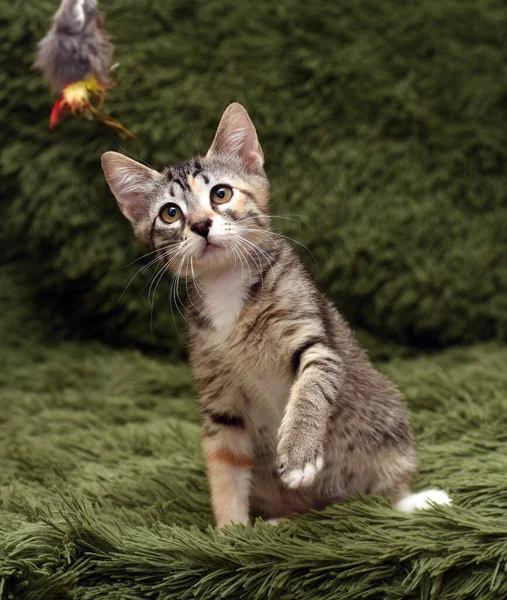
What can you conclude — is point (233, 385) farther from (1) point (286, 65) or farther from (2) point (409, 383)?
(1) point (286, 65)

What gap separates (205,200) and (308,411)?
1.13 feet

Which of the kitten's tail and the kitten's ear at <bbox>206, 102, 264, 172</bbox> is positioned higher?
the kitten's ear at <bbox>206, 102, 264, 172</bbox>

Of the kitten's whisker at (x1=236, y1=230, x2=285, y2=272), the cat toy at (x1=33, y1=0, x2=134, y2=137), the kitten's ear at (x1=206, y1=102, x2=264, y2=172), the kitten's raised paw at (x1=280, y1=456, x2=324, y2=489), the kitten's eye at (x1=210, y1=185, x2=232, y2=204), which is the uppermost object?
the cat toy at (x1=33, y1=0, x2=134, y2=137)

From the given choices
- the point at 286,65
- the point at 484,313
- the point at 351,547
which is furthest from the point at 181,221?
the point at 484,313

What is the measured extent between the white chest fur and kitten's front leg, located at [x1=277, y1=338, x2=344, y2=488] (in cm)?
11

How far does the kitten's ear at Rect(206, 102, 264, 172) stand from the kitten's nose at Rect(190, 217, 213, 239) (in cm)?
18

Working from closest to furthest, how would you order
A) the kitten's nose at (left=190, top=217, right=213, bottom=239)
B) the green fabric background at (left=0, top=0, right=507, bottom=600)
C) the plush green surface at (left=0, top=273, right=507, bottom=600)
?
the plush green surface at (left=0, top=273, right=507, bottom=600)
the kitten's nose at (left=190, top=217, right=213, bottom=239)
the green fabric background at (left=0, top=0, right=507, bottom=600)

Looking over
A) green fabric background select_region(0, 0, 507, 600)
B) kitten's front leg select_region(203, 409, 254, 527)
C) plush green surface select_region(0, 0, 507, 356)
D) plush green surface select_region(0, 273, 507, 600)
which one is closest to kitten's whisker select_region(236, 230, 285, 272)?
kitten's front leg select_region(203, 409, 254, 527)

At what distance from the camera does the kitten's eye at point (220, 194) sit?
1262mm

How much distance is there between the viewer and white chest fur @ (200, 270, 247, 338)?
1268mm

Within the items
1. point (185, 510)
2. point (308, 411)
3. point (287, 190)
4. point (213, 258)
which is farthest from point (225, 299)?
point (287, 190)

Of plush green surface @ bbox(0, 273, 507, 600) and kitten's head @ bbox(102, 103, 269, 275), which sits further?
kitten's head @ bbox(102, 103, 269, 275)

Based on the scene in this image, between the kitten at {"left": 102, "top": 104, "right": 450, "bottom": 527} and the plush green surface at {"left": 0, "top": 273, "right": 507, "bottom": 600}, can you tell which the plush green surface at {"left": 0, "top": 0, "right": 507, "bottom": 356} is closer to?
the plush green surface at {"left": 0, "top": 273, "right": 507, "bottom": 600}

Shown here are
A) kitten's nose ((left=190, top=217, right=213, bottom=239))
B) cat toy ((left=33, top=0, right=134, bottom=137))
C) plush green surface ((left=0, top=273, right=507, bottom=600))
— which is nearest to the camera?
plush green surface ((left=0, top=273, right=507, bottom=600))
